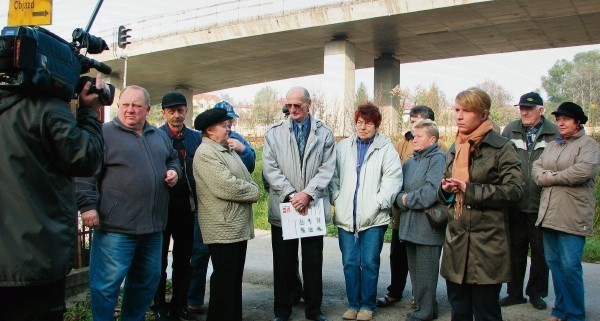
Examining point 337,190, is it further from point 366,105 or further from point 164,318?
point 164,318

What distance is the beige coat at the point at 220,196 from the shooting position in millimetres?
4250

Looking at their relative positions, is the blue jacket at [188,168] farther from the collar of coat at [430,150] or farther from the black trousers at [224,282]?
the collar of coat at [430,150]

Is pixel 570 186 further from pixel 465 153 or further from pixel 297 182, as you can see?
pixel 297 182

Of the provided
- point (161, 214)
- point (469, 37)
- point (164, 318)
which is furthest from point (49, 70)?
point (469, 37)

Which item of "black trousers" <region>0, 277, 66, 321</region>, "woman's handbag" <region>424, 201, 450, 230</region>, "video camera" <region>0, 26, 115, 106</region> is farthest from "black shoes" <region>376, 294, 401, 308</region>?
"video camera" <region>0, 26, 115, 106</region>

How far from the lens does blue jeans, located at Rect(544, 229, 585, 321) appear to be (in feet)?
14.9

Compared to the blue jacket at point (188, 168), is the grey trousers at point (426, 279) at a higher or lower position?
lower

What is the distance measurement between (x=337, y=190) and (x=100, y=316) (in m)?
2.42

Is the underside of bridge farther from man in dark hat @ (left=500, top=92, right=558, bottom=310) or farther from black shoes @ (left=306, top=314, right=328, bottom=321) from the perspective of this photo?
black shoes @ (left=306, top=314, right=328, bottom=321)

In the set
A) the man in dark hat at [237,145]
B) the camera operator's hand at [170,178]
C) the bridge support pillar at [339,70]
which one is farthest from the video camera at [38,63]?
the bridge support pillar at [339,70]

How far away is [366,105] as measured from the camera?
5.16 metres

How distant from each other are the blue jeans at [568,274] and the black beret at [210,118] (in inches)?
128

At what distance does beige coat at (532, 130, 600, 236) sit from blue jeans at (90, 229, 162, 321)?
138 inches

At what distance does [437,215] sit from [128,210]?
2.65 metres
